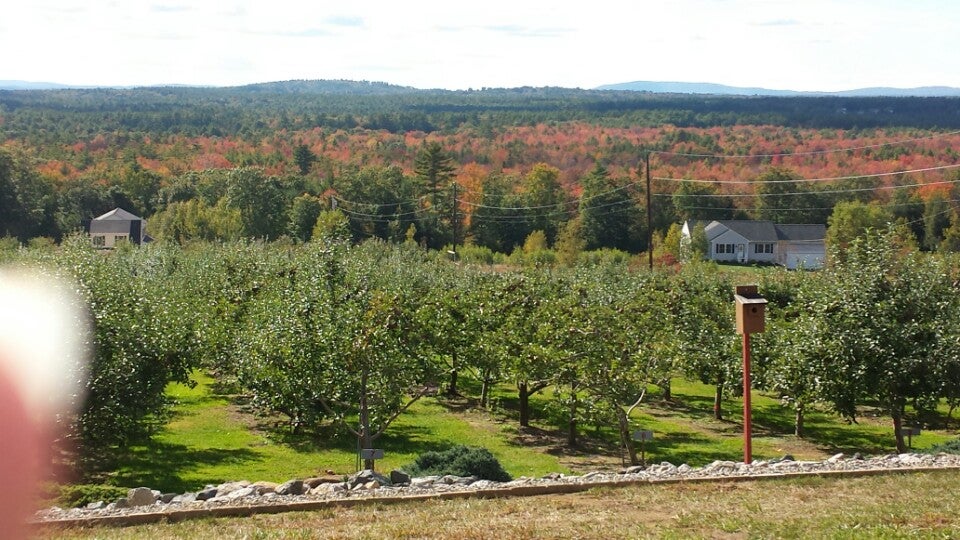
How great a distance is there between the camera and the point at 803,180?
9994cm

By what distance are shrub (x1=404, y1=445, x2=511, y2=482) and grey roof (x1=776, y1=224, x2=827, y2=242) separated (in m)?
79.1

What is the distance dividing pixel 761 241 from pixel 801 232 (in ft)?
12.4

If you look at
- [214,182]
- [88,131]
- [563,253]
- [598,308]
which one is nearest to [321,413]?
[598,308]

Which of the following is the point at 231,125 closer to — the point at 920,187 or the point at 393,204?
the point at 393,204

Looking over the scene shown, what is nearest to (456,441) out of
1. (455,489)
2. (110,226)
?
(455,489)

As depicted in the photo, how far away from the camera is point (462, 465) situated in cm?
1680

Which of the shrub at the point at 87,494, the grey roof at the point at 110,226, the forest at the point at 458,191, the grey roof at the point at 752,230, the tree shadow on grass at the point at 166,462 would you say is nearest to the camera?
the shrub at the point at 87,494

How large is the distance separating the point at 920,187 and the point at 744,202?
1634 centimetres

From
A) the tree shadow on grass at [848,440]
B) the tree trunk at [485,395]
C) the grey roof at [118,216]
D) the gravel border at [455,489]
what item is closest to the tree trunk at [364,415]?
the gravel border at [455,489]

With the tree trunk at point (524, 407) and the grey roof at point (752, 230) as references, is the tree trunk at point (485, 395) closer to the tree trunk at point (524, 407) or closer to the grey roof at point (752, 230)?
the tree trunk at point (524, 407)

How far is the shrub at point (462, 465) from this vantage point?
16766mm

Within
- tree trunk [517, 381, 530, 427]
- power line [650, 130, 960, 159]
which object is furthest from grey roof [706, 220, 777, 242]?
tree trunk [517, 381, 530, 427]

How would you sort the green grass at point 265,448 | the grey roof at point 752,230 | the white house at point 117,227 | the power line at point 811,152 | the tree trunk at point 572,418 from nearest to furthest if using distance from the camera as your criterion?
the green grass at point 265,448, the tree trunk at point 572,418, the white house at point 117,227, the grey roof at point 752,230, the power line at point 811,152

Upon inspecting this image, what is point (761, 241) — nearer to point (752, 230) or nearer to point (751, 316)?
point (752, 230)
